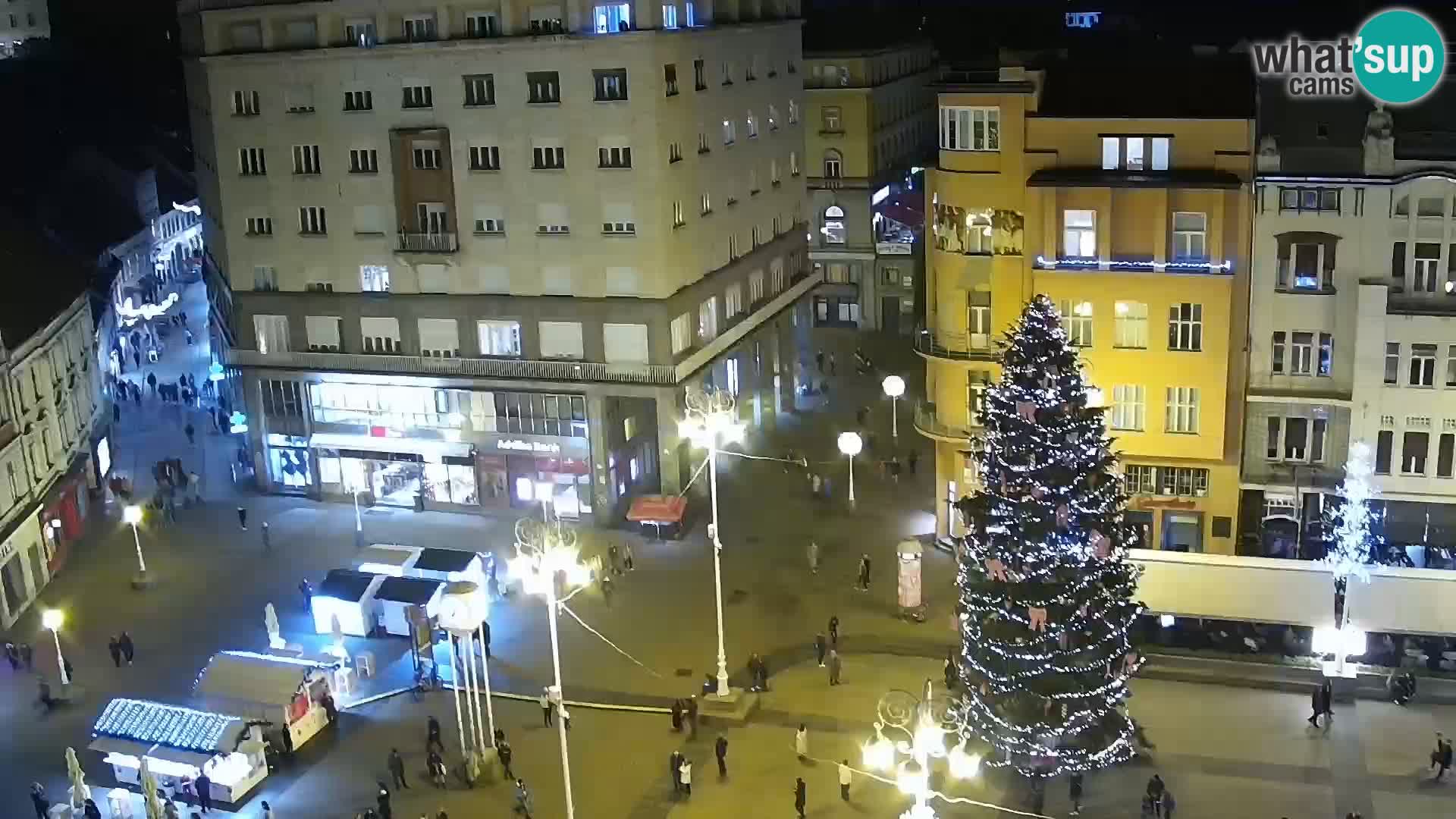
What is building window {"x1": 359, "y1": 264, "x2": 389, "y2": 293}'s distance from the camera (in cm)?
5950

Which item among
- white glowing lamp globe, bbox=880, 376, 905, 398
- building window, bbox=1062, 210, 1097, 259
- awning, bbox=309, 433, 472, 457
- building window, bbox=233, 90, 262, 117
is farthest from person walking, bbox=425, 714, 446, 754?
building window, bbox=233, 90, 262, 117

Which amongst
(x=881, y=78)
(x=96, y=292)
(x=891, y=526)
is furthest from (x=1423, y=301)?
(x=96, y=292)

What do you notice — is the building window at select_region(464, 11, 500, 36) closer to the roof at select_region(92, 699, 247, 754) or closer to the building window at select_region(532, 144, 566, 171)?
the building window at select_region(532, 144, 566, 171)

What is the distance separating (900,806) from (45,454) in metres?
38.2

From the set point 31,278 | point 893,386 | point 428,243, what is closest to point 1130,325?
point 893,386

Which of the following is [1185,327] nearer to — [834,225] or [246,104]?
[246,104]

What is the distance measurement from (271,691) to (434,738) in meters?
5.15

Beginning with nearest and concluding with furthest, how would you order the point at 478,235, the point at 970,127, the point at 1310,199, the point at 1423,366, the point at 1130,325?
the point at 1423,366 < the point at 1310,199 < the point at 1130,325 < the point at 970,127 < the point at 478,235

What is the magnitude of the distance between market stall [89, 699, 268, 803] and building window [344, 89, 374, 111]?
92.6 feet

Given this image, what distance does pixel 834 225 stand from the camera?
89062mm

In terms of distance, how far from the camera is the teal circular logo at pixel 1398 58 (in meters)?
44.6

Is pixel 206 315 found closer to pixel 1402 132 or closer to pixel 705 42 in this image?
pixel 705 42

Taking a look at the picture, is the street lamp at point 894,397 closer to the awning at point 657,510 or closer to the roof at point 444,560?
the awning at point 657,510

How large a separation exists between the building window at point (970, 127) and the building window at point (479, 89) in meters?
18.9
